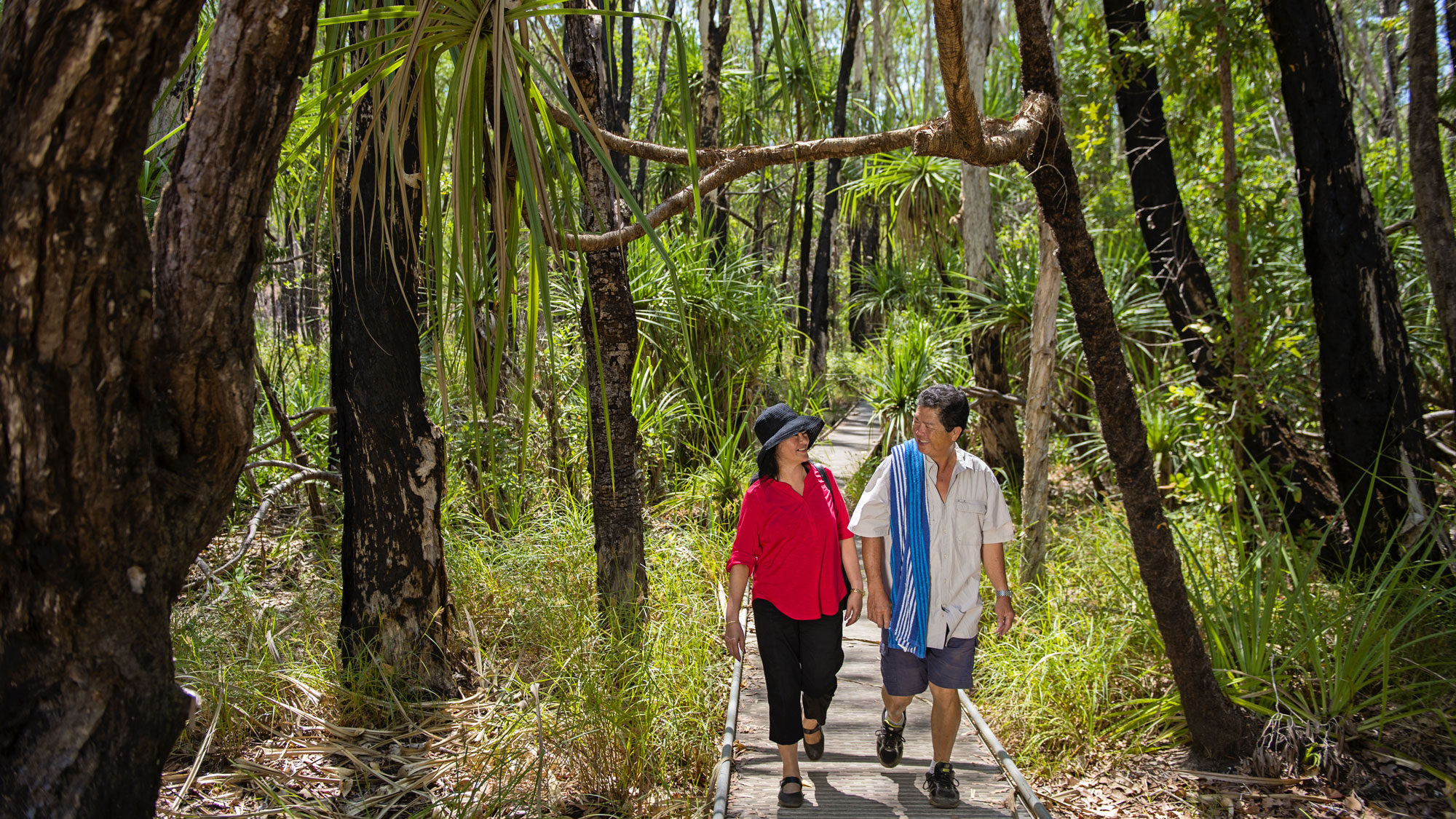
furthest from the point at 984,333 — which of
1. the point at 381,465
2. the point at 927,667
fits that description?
the point at 381,465

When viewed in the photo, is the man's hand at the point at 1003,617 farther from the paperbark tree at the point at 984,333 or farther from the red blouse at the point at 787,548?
the paperbark tree at the point at 984,333

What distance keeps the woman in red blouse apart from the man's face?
14.5 inches

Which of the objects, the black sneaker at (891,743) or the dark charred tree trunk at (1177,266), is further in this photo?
the dark charred tree trunk at (1177,266)

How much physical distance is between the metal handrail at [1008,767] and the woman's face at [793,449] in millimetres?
1429

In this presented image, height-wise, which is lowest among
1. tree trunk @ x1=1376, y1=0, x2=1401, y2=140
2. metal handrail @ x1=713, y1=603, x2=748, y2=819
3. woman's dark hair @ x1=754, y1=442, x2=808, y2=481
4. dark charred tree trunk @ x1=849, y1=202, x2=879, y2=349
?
metal handrail @ x1=713, y1=603, x2=748, y2=819

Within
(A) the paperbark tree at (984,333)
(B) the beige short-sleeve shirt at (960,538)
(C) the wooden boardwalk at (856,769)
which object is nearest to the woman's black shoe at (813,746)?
(C) the wooden boardwalk at (856,769)

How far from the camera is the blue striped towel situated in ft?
10.8

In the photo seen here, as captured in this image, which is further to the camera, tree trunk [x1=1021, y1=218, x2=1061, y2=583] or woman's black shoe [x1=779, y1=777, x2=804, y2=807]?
tree trunk [x1=1021, y1=218, x2=1061, y2=583]

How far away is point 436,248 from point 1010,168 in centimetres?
1429

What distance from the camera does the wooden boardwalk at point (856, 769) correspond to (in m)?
3.30

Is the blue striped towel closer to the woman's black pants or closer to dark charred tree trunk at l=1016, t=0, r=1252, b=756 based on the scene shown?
the woman's black pants

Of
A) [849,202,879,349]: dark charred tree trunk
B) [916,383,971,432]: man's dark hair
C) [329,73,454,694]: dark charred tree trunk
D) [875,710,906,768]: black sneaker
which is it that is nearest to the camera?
[916,383,971,432]: man's dark hair

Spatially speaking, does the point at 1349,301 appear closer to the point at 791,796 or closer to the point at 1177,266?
the point at 1177,266

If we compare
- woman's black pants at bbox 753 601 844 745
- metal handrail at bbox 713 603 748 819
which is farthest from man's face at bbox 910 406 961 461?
metal handrail at bbox 713 603 748 819
